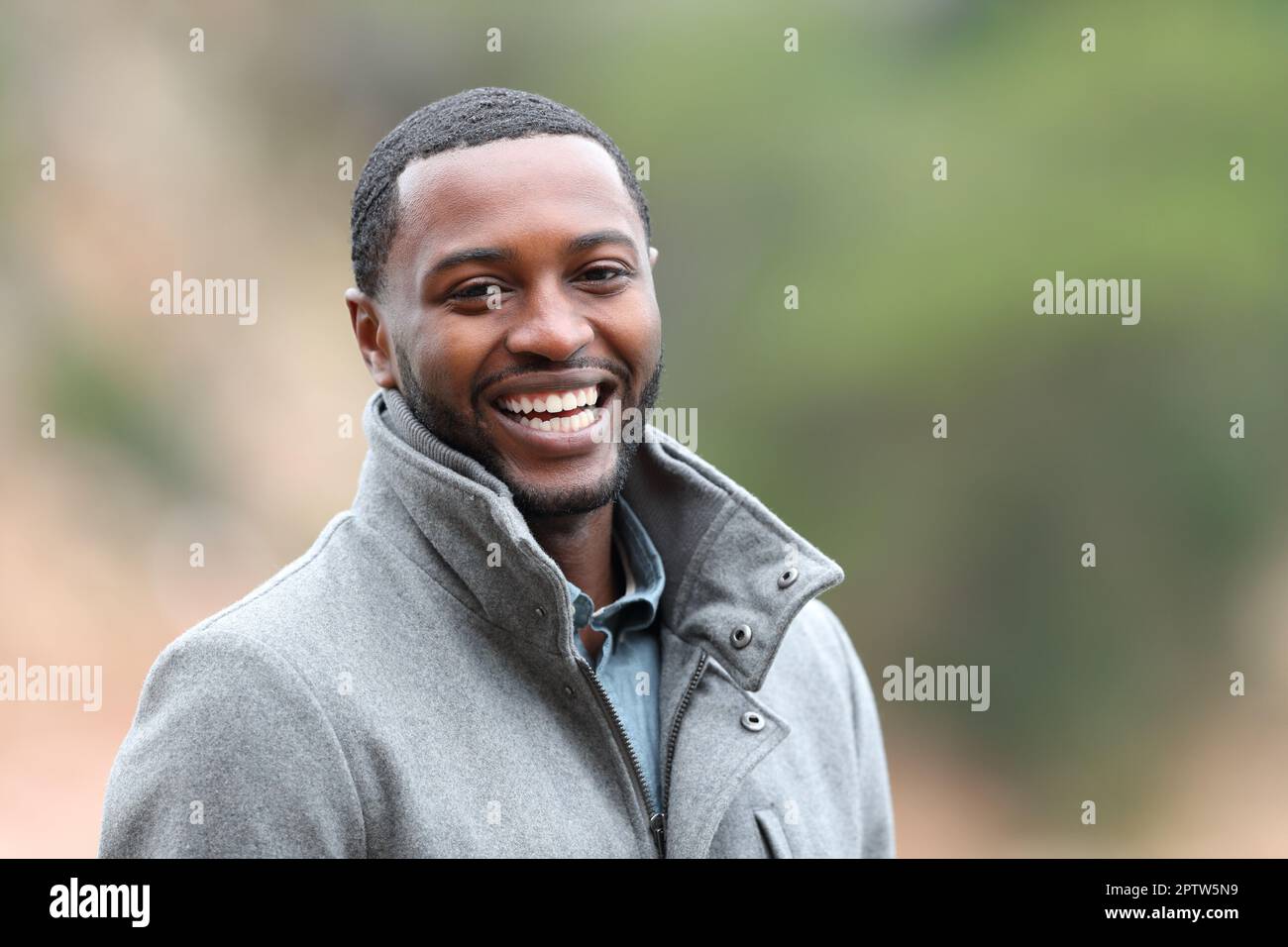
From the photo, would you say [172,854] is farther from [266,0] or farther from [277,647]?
[266,0]

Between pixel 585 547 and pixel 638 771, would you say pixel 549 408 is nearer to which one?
pixel 585 547

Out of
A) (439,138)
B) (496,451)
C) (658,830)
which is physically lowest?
(658,830)

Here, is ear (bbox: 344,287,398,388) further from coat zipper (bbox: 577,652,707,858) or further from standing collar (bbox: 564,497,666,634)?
coat zipper (bbox: 577,652,707,858)

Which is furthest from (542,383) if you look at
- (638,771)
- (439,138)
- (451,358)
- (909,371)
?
(909,371)

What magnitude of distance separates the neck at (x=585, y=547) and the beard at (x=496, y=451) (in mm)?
51

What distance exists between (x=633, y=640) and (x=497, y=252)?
64 centimetres

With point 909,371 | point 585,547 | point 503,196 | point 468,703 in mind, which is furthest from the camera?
point 909,371

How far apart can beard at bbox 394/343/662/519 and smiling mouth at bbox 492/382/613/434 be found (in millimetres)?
39

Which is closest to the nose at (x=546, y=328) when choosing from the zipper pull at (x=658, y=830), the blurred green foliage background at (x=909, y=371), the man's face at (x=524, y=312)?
the man's face at (x=524, y=312)

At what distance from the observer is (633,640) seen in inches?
86.0

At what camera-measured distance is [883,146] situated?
8.25 meters

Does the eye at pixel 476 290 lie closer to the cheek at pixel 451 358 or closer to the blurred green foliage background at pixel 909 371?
Result: the cheek at pixel 451 358

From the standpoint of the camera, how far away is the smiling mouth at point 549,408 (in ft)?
6.54

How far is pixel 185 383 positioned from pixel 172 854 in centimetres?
721
